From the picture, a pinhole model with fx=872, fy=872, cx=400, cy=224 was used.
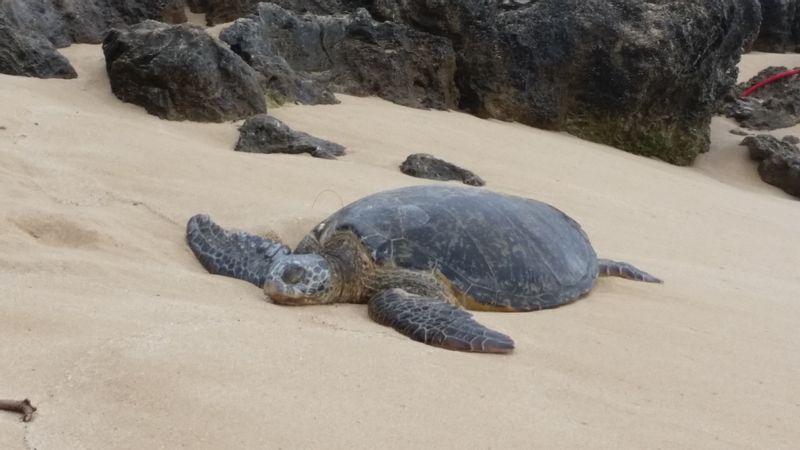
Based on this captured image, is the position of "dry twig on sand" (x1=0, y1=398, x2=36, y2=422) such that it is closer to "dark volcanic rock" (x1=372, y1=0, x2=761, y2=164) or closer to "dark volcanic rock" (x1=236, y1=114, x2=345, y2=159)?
"dark volcanic rock" (x1=236, y1=114, x2=345, y2=159)

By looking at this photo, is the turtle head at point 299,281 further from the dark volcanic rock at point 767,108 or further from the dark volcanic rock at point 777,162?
the dark volcanic rock at point 767,108

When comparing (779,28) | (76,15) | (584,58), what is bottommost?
(76,15)

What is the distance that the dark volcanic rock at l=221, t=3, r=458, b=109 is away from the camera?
7.57m

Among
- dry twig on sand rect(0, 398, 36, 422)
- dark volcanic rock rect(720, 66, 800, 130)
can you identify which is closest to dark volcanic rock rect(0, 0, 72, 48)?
dry twig on sand rect(0, 398, 36, 422)

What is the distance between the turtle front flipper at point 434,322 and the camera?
270cm

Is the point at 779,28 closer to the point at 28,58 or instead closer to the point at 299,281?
the point at 28,58

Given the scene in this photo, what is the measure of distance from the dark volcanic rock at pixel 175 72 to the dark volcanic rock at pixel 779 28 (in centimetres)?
1563

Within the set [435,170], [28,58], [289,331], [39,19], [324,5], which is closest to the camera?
[289,331]

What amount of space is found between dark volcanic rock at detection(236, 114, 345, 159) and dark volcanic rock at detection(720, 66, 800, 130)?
26.3 ft

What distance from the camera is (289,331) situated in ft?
8.28

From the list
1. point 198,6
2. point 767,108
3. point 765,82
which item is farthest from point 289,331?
point 765,82

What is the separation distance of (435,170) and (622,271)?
1745 millimetres

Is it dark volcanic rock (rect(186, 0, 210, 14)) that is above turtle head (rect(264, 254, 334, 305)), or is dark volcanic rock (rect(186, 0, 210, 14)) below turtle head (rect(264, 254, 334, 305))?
above

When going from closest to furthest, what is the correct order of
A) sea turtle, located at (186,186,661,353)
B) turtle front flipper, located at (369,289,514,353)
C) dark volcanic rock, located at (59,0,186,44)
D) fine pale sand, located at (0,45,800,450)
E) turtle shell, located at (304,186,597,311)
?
1. fine pale sand, located at (0,45,800,450)
2. turtle front flipper, located at (369,289,514,353)
3. sea turtle, located at (186,186,661,353)
4. turtle shell, located at (304,186,597,311)
5. dark volcanic rock, located at (59,0,186,44)
